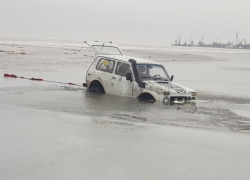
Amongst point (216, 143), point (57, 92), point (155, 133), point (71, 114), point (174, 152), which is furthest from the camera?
point (57, 92)

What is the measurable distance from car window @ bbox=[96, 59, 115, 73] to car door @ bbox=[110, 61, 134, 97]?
278 millimetres

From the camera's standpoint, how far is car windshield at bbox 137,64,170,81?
1544cm

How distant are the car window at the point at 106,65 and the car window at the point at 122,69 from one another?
0.27m

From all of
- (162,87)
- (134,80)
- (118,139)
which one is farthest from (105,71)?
(118,139)

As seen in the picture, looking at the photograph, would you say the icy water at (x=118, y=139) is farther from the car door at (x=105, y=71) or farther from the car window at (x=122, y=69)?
the car door at (x=105, y=71)

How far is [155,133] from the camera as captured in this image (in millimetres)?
9820

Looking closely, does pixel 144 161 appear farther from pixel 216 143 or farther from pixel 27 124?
pixel 27 124

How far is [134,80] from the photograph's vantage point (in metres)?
15.3

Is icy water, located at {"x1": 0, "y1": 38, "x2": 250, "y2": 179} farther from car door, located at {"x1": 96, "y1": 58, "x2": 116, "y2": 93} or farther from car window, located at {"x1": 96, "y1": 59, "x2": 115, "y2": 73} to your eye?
car window, located at {"x1": 96, "y1": 59, "x2": 115, "y2": 73}

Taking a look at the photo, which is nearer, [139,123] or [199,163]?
[199,163]

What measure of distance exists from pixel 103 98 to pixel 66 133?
6211 mm

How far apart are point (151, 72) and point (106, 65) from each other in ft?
6.02

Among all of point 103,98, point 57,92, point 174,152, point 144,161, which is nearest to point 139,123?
point 174,152

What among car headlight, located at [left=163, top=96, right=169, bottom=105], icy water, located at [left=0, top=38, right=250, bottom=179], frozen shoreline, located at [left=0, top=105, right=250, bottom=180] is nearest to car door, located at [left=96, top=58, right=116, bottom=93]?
icy water, located at [left=0, top=38, right=250, bottom=179]
